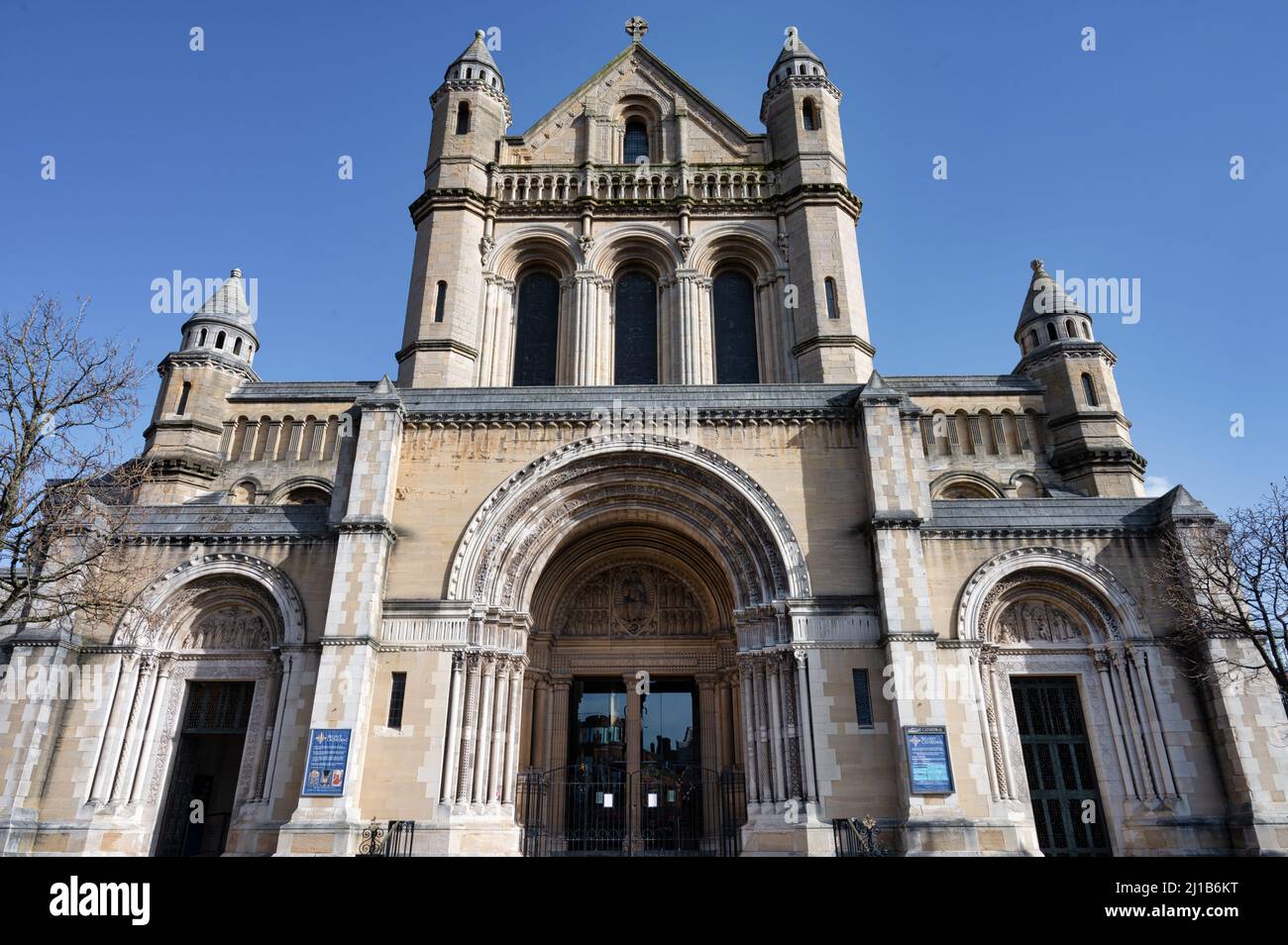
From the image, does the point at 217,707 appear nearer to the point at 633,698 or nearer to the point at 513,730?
the point at 513,730

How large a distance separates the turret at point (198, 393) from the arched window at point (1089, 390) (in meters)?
28.9

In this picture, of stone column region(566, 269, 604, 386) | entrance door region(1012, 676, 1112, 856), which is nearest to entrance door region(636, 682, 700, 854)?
entrance door region(1012, 676, 1112, 856)

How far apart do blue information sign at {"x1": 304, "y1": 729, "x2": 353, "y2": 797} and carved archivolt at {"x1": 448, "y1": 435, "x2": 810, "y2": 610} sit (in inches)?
138

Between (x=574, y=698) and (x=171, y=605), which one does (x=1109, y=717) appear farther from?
(x=171, y=605)

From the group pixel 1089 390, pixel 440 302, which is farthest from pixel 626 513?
pixel 1089 390

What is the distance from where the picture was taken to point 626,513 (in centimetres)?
1841

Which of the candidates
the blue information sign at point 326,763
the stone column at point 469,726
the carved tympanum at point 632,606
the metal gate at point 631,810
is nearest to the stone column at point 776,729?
the metal gate at point 631,810

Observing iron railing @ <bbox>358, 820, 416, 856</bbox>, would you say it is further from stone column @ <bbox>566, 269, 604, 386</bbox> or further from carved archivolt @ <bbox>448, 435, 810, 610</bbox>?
stone column @ <bbox>566, 269, 604, 386</bbox>

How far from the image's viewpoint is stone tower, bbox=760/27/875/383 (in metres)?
23.8

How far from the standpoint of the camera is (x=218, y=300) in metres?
28.5

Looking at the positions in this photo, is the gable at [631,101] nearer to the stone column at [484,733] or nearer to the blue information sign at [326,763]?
the stone column at [484,733]

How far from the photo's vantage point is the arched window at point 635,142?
96.1ft
